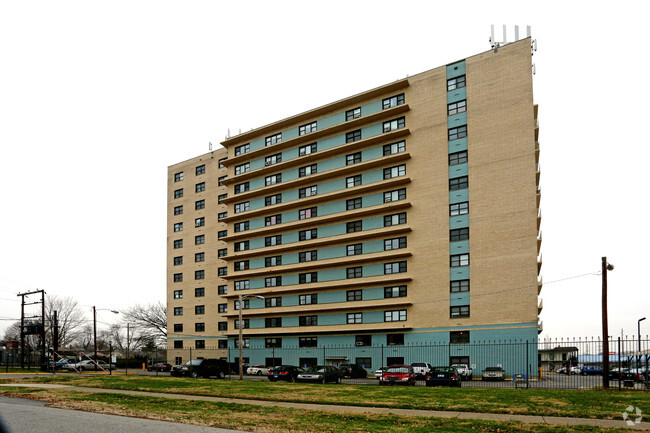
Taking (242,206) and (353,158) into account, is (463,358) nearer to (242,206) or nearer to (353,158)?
(353,158)

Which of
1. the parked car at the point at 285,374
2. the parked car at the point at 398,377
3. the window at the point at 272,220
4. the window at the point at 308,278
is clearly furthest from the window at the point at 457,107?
the parked car at the point at 285,374

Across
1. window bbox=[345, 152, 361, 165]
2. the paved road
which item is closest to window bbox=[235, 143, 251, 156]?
window bbox=[345, 152, 361, 165]

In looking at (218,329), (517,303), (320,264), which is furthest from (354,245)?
(218,329)

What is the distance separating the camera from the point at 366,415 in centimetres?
1611

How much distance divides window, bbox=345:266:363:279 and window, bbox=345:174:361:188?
32.3ft

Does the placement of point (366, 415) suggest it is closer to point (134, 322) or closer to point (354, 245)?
point (354, 245)

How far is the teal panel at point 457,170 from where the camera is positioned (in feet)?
179

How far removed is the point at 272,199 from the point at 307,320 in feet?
55.4

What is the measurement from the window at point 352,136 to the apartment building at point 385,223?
0.20 metres

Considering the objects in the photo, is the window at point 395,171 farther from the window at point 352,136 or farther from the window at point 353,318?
the window at point 353,318

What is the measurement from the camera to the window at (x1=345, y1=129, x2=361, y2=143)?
63031mm

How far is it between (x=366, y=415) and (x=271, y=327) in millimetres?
52353

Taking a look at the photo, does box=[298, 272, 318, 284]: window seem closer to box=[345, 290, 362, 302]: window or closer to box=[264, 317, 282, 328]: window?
box=[345, 290, 362, 302]: window

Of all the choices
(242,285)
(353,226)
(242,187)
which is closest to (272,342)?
(242,285)
